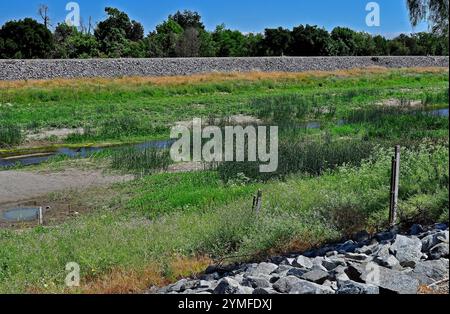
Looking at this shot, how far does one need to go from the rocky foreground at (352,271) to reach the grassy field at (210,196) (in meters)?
0.90

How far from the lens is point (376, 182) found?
10797 mm

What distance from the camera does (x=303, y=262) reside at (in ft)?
23.1

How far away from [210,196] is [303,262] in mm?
7140

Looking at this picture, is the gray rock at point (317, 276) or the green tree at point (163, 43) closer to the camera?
the gray rock at point (317, 276)

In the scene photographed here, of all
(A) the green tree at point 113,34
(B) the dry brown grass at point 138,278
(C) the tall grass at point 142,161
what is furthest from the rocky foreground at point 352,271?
(A) the green tree at point 113,34

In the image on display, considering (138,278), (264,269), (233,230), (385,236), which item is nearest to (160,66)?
(233,230)

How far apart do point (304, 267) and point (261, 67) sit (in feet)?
154

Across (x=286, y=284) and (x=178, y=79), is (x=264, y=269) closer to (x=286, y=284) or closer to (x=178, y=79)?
(x=286, y=284)

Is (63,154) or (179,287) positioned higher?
(179,287)

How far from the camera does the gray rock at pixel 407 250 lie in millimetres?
6590

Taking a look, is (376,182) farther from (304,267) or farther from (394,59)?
(394,59)

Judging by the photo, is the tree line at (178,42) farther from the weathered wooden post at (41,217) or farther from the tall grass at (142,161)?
the weathered wooden post at (41,217)

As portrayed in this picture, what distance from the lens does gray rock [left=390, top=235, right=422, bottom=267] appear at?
6590 mm
